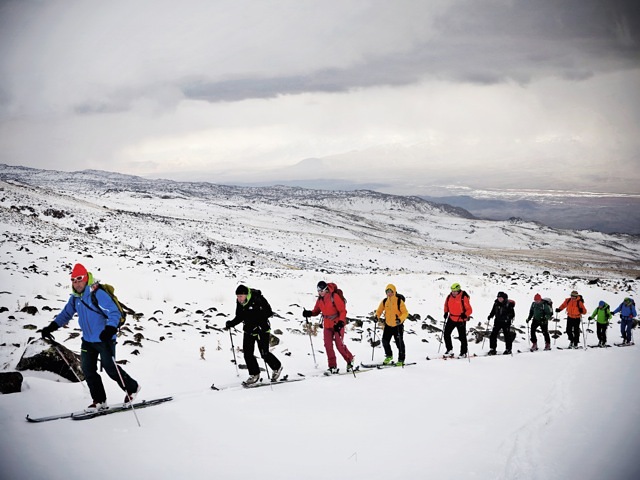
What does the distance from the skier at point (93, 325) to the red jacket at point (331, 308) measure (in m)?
4.46

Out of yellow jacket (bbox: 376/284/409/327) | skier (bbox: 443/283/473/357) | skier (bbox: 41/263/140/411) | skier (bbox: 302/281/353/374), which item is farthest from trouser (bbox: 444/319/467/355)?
skier (bbox: 41/263/140/411)

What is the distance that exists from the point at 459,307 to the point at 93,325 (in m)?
9.54

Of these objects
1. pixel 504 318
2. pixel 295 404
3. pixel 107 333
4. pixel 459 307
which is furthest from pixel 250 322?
pixel 504 318

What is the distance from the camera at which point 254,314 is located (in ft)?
27.8

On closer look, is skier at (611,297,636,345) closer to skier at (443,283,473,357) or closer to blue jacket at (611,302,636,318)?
blue jacket at (611,302,636,318)

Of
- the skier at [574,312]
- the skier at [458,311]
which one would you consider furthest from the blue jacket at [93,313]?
the skier at [574,312]

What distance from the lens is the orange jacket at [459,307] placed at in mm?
12219

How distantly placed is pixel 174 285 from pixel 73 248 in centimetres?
972

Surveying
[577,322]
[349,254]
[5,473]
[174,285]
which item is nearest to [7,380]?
[5,473]

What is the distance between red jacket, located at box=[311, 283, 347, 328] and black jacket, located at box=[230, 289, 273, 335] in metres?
1.65

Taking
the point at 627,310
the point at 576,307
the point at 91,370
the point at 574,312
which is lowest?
the point at 627,310

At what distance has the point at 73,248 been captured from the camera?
2470 centimetres

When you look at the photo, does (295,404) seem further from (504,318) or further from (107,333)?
(504,318)

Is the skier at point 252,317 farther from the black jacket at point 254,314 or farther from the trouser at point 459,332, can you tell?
the trouser at point 459,332
